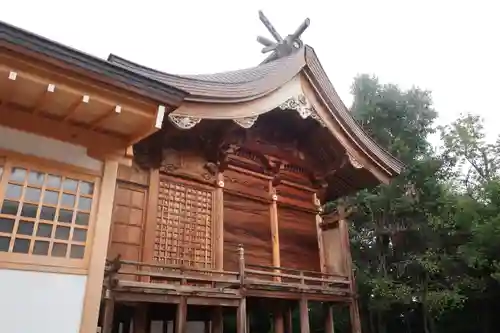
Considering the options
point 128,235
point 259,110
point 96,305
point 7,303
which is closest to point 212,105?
point 259,110

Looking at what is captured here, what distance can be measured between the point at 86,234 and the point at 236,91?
3.33m

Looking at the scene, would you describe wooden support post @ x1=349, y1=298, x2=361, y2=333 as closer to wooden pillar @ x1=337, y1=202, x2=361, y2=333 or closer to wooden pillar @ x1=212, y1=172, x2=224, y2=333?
wooden pillar @ x1=337, y1=202, x2=361, y2=333

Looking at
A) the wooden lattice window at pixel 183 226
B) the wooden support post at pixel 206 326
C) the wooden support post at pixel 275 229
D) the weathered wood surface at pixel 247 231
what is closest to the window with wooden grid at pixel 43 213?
the wooden lattice window at pixel 183 226

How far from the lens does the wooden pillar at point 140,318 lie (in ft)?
19.8

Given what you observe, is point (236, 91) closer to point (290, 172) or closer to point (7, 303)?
point (290, 172)

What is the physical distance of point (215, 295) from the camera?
5949 millimetres

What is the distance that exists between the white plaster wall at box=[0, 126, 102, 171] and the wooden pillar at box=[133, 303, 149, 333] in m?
2.65

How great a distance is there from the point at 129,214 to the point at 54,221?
2.09 m

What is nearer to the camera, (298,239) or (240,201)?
(240,201)

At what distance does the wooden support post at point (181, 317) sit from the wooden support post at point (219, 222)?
3.91 feet

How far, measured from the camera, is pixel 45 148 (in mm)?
4195

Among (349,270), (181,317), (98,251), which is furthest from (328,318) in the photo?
(98,251)

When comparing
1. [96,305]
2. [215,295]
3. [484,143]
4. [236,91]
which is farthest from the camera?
[484,143]

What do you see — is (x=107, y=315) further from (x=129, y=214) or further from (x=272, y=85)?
(x=272, y=85)
